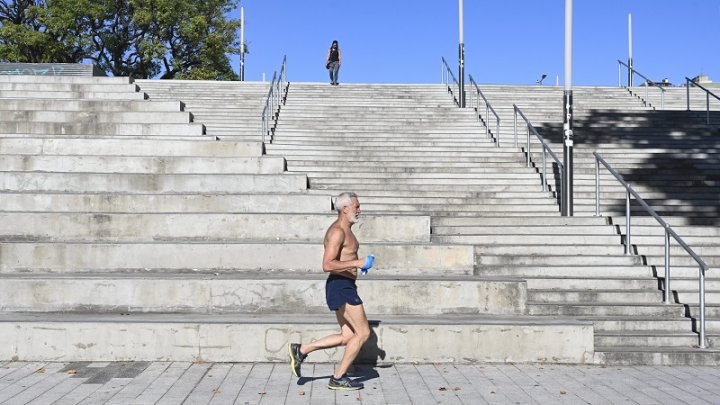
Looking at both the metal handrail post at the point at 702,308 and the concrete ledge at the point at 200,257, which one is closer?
the metal handrail post at the point at 702,308

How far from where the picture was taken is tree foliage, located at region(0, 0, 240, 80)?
41875mm

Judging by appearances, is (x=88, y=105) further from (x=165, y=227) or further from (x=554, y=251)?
(x=554, y=251)

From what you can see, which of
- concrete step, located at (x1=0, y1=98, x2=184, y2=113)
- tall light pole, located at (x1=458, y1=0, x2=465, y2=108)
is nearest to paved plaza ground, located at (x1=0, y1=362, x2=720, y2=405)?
concrete step, located at (x1=0, y1=98, x2=184, y2=113)

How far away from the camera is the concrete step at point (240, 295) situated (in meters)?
9.02

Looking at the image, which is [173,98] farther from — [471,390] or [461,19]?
[471,390]

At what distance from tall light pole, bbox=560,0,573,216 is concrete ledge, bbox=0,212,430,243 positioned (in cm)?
318

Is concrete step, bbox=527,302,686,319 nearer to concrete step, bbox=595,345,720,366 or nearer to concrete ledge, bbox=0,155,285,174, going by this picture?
concrete step, bbox=595,345,720,366

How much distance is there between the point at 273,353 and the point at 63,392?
2145mm

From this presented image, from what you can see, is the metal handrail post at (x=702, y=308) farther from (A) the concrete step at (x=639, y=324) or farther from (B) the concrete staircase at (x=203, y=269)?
(B) the concrete staircase at (x=203, y=269)

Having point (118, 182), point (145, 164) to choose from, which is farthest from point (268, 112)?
point (118, 182)

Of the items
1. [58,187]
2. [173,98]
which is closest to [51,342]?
[58,187]

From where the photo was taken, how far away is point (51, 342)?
8.12 m

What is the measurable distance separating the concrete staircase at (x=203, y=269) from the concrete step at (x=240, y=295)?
1 centimetres

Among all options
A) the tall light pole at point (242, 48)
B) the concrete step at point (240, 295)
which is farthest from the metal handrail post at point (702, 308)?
the tall light pole at point (242, 48)
